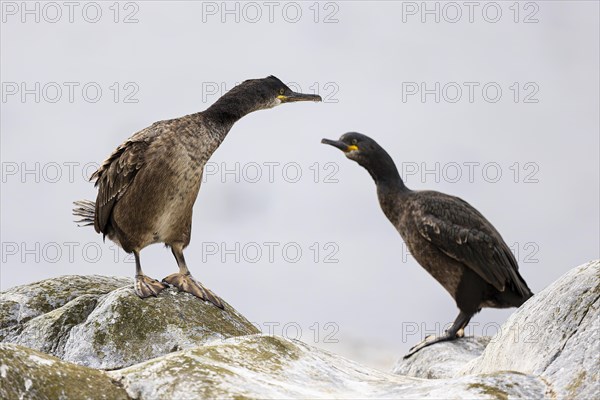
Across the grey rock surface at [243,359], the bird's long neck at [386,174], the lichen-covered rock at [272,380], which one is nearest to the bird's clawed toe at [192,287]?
the grey rock surface at [243,359]

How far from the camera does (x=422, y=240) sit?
41.8 feet

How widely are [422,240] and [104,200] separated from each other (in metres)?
4.35

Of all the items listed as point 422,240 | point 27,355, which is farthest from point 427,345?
point 27,355

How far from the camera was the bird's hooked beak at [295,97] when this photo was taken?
12234 millimetres

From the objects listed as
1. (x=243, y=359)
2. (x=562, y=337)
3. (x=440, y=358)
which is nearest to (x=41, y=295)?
(x=440, y=358)

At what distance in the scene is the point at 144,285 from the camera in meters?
10.4

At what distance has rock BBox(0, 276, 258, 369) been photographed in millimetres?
9609

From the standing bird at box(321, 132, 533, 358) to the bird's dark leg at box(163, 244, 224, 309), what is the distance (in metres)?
3.35

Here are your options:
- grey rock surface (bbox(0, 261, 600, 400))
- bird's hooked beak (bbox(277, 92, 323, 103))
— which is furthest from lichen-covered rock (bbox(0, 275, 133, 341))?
bird's hooked beak (bbox(277, 92, 323, 103))

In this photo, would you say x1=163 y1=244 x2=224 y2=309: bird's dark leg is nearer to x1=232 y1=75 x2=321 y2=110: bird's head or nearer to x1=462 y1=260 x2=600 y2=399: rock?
x1=232 y1=75 x2=321 y2=110: bird's head

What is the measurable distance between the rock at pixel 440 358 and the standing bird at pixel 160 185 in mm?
3019

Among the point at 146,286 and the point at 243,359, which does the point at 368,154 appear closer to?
the point at 146,286

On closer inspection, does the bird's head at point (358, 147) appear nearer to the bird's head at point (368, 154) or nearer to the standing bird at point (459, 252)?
the bird's head at point (368, 154)

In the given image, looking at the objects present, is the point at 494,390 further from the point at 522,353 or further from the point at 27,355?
the point at 27,355
